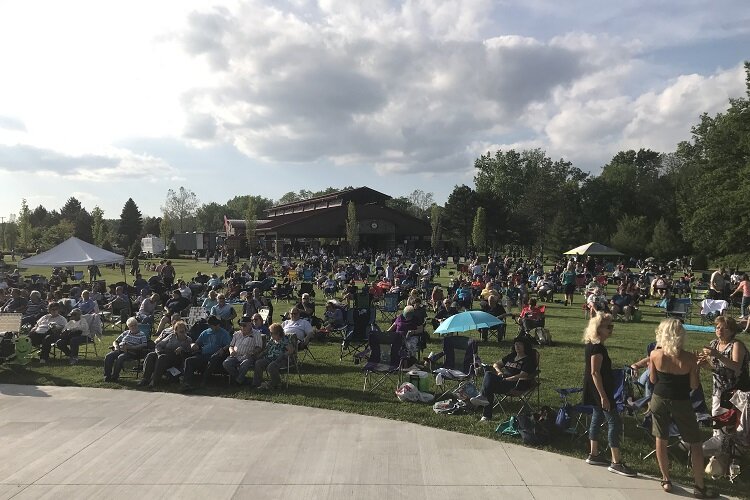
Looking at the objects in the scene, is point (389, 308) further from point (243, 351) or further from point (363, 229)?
point (363, 229)

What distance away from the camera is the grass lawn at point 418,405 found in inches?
250

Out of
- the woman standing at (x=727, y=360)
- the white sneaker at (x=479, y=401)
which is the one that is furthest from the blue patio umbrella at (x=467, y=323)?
the woman standing at (x=727, y=360)

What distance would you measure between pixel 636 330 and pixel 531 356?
8.84 meters

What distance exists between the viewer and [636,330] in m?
14.7

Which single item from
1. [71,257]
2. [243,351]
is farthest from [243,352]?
[71,257]

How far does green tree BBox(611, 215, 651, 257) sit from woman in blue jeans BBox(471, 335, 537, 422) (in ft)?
162

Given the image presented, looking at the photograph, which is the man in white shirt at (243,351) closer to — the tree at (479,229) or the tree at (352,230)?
the tree at (352,230)

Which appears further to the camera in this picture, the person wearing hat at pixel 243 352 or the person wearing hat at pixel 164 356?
the person wearing hat at pixel 164 356

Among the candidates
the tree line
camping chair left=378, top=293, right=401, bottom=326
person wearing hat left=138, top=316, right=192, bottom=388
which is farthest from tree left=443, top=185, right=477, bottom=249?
person wearing hat left=138, top=316, right=192, bottom=388

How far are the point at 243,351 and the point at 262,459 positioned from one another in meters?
3.54

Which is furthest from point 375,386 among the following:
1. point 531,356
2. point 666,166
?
point 666,166

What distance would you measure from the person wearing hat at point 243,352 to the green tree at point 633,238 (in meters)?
49.8

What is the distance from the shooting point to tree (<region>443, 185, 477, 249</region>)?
64125 mm

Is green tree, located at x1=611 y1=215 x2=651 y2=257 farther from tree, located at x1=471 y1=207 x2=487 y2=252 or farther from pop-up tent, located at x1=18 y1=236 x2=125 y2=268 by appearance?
pop-up tent, located at x1=18 y1=236 x2=125 y2=268
